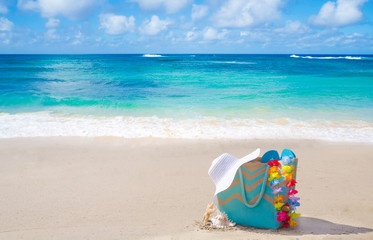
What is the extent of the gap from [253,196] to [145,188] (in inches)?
82.4

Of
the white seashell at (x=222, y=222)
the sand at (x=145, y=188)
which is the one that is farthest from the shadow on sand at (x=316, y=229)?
the white seashell at (x=222, y=222)

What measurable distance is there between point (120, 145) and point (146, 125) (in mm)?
2271

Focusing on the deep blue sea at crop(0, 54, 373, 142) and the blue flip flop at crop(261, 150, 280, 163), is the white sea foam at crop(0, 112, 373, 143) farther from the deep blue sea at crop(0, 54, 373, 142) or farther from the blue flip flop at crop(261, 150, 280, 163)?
the blue flip flop at crop(261, 150, 280, 163)

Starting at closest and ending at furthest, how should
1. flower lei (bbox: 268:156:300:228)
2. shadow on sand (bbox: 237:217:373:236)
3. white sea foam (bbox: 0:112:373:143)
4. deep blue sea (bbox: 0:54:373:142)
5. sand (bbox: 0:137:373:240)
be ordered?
1. flower lei (bbox: 268:156:300:228)
2. shadow on sand (bbox: 237:217:373:236)
3. sand (bbox: 0:137:373:240)
4. white sea foam (bbox: 0:112:373:143)
5. deep blue sea (bbox: 0:54:373:142)

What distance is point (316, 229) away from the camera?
3.47 m

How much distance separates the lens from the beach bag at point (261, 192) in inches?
127

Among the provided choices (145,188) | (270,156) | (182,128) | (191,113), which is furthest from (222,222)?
(191,113)

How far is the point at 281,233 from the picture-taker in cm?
329

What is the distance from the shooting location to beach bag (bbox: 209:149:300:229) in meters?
3.21

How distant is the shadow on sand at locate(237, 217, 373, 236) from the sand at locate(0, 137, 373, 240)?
0.4 inches

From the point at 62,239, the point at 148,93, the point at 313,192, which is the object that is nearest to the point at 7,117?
the point at 148,93

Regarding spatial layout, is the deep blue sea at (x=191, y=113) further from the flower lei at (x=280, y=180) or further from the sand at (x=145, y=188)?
the flower lei at (x=280, y=180)

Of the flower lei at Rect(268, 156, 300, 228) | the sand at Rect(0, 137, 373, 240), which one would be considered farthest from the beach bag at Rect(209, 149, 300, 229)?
the sand at Rect(0, 137, 373, 240)

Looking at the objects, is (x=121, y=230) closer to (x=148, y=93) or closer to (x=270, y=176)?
(x=270, y=176)
